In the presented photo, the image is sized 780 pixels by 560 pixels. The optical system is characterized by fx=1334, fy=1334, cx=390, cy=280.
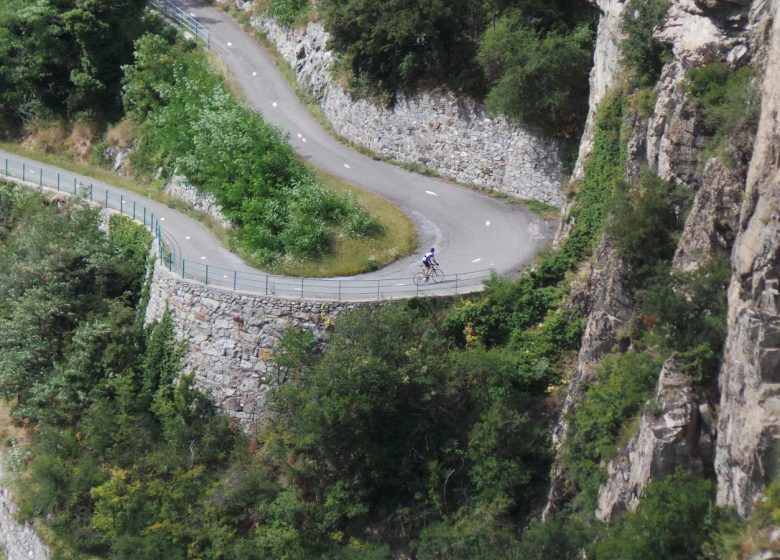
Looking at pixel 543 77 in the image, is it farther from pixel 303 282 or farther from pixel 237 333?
pixel 237 333

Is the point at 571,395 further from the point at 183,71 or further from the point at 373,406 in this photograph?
the point at 183,71

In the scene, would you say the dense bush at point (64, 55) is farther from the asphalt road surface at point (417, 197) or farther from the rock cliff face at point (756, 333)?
the rock cliff face at point (756, 333)

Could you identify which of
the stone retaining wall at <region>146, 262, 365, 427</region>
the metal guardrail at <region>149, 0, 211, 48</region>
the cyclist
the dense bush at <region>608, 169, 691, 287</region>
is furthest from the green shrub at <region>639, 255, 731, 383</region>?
the metal guardrail at <region>149, 0, 211, 48</region>

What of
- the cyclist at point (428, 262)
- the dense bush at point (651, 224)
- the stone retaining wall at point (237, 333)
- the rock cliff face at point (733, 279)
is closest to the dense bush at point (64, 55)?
the stone retaining wall at point (237, 333)

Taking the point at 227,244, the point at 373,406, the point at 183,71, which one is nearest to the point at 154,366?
the point at 227,244

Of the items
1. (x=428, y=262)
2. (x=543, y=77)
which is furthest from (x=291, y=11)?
(x=428, y=262)
